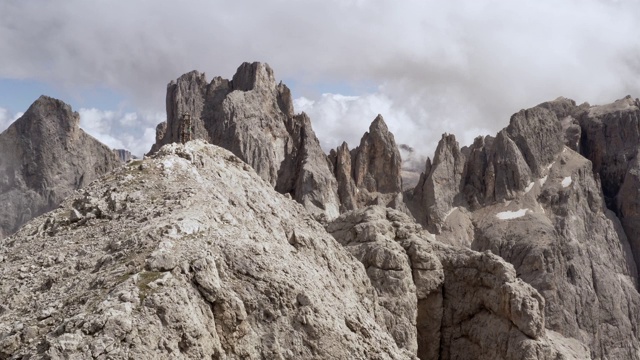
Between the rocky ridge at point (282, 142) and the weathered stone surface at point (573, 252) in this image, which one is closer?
the weathered stone surface at point (573, 252)

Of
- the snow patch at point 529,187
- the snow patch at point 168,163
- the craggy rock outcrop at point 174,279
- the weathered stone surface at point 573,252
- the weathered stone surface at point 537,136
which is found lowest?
the craggy rock outcrop at point 174,279

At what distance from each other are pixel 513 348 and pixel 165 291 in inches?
1359

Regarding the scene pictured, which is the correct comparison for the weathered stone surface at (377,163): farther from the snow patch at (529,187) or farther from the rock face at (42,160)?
the rock face at (42,160)

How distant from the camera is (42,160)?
16412 cm

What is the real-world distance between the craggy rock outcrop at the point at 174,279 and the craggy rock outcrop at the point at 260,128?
110 metres

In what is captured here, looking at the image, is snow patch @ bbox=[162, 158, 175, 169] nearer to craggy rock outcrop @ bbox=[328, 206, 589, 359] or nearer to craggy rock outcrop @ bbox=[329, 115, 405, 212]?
craggy rock outcrop @ bbox=[328, 206, 589, 359]

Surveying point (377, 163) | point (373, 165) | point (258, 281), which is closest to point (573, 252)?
point (377, 163)

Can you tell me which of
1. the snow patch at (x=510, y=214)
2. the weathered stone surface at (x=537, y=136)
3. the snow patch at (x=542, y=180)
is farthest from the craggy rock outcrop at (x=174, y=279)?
the weathered stone surface at (x=537, y=136)

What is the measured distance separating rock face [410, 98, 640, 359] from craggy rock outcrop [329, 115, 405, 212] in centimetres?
642

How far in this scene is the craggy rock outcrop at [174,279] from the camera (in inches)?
986

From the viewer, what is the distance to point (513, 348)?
5506 centimetres

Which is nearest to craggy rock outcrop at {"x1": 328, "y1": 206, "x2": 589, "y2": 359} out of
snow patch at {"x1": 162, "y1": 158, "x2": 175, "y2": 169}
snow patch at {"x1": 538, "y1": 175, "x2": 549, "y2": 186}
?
snow patch at {"x1": 162, "y1": 158, "x2": 175, "y2": 169}

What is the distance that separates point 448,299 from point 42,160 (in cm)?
12231

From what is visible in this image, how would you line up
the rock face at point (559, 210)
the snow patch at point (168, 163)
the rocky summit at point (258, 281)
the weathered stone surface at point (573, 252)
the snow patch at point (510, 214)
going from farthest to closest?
the snow patch at point (510, 214) < the rock face at point (559, 210) < the weathered stone surface at point (573, 252) < the snow patch at point (168, 163) < the rocky summit at point (258, 281)
